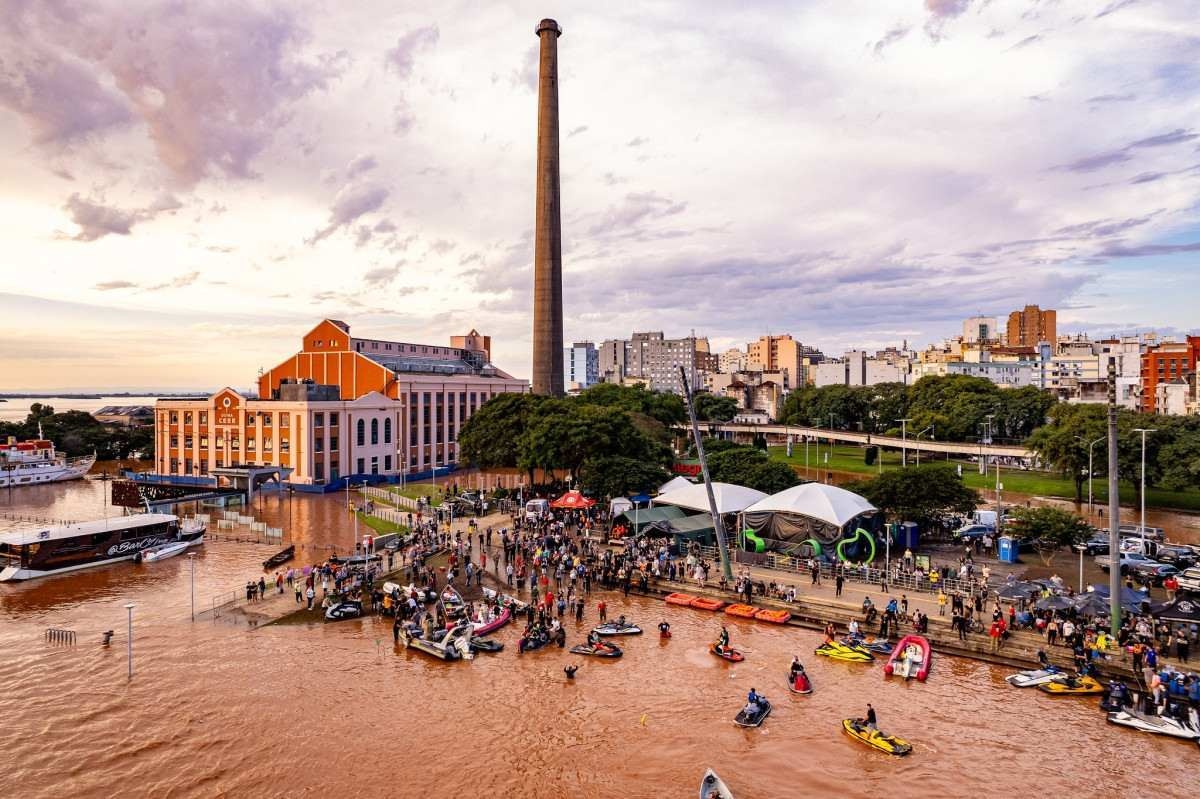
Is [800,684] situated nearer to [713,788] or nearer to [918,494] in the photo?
[713,788]

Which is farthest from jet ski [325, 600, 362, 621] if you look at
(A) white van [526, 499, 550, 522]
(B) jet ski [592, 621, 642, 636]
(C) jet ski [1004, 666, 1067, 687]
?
(C) jet ski [1004, 666, 1067, 687]

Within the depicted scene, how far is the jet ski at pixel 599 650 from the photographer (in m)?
27.6

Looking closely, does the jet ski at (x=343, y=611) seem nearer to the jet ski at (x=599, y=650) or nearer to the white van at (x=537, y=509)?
the jet ski at (x=599, y=650)

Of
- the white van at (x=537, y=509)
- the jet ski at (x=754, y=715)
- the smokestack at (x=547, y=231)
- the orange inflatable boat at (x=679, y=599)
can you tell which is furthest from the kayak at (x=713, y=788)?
the smokestack at (x=547, y=231)

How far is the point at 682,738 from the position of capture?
21609 millimetres

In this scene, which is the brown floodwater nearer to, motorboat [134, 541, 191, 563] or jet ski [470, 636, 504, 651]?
jet ski [470, 636, 504, 651]

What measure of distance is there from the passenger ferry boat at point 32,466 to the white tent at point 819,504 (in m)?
79.4

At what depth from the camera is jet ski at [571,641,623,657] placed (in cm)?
2756

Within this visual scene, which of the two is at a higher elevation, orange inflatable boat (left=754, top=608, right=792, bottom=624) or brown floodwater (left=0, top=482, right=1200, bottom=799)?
orange inflatable boat (left=754, top=608, right=792, bottom=624)


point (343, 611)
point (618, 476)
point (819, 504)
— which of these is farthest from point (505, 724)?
point (618, 476)

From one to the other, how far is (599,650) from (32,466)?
8151 centimetres

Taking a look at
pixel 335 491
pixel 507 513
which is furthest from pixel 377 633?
pixel 335 491

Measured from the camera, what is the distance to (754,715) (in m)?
22.3

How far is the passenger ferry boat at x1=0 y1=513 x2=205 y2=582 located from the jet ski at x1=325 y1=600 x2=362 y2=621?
19.9m
